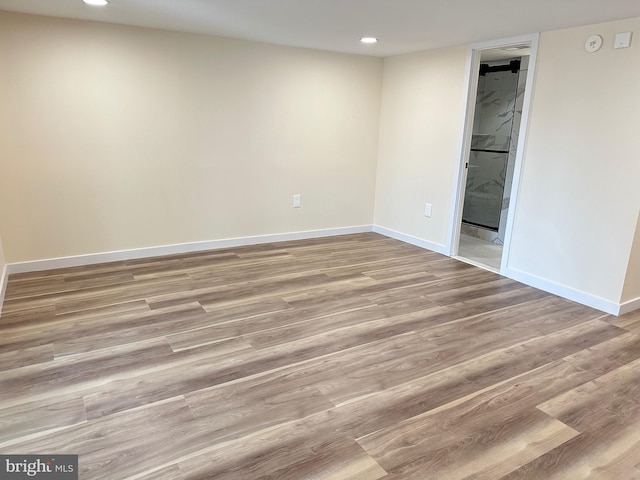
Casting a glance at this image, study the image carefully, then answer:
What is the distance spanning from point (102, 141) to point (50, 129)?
1.28 ft

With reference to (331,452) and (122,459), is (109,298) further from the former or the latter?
(331,452)

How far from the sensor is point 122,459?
169 centimetres

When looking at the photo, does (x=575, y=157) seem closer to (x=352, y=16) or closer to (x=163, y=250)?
(x=352, y=16)

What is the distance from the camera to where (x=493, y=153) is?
5648 millimetres

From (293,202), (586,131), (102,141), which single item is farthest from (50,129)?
(586,131)

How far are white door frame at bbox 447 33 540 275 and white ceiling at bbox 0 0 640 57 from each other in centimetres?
13

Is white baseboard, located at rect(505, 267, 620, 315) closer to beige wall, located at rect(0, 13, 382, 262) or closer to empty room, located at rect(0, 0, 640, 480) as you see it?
empty room, located at rect(0, 0, 640, 480)

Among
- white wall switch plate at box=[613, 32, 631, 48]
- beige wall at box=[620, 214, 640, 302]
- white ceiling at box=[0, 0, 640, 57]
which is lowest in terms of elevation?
beige wall at box=[620, 214, 640, 302]

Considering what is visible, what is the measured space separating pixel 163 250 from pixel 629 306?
13.3 feet

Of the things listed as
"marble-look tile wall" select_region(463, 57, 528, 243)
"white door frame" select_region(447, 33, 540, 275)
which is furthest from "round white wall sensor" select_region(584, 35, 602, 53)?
"marble-look tile wall" select_region(463, 57, 528, 243)

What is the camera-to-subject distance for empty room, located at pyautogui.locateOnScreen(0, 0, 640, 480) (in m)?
1.89

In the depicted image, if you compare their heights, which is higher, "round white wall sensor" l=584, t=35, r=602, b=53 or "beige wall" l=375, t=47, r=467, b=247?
"round white wall sensor" l=584, t=35, r=602, b=53

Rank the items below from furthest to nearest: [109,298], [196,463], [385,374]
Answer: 1. [109,298]
2. [385,374]
3. [196,463]

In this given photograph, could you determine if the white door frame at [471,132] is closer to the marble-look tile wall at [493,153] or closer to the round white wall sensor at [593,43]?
the round white wall sensor at [593,43]
